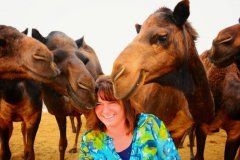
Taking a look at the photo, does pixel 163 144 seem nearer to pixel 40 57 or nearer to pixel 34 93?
pixel 40 57

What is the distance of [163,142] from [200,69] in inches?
64.4

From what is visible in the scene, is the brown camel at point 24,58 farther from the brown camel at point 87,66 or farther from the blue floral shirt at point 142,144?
the blue floral shirt at point 142,144

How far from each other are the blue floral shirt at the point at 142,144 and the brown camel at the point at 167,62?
0.37 meters

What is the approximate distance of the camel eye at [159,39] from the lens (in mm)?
3637

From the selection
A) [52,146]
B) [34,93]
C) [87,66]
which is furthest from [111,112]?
[52,146]

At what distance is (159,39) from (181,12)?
43cm

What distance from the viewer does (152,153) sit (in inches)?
111

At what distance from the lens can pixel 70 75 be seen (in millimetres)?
4648

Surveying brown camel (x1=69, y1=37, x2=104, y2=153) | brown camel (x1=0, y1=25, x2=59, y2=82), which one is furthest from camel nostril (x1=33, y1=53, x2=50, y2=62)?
brown camel (x1=69, y1=37, x2=104, y2=153)

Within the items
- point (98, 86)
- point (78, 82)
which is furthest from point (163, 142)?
point (78, 82)

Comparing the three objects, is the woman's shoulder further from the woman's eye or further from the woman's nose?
the woman's eye

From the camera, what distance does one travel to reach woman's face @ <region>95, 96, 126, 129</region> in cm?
305

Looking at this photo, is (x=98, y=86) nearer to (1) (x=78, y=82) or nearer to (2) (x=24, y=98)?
(1) (x=78, y=82)

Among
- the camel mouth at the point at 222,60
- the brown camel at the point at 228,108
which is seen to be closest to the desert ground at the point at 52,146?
the brown camel at the point at 228,108
